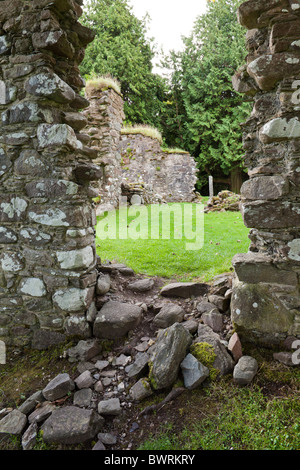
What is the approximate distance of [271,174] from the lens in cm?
239

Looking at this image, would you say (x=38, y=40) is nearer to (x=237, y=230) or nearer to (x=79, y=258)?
(x=79, y=258)

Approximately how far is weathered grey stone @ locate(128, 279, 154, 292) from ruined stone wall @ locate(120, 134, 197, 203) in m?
10.2

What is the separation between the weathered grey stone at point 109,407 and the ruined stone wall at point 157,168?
11.8 m

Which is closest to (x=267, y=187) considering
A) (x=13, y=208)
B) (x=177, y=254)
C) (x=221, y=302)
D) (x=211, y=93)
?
(x=221, y=302)

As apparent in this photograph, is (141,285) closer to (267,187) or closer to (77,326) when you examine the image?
(77,326)

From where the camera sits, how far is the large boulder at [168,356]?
2.20 metres

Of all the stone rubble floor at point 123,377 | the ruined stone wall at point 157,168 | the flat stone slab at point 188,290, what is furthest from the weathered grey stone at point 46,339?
the ruined stone wall at point 157,168

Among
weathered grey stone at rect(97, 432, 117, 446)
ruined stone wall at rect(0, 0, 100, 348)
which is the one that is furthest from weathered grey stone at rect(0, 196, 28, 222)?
weathered grey stone at rect(97, 432, 117, 446)

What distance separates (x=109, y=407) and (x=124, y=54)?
72.3 ft

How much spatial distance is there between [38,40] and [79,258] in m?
2.14

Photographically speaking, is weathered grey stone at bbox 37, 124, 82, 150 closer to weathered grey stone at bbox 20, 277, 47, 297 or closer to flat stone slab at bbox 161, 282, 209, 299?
weathered grey stone at bbox 20, 277, 47, 297

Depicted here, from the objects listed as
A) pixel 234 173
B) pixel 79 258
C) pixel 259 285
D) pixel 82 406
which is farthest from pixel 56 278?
pixel 234 173

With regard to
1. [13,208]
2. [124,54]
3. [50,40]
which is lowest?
[13,208]

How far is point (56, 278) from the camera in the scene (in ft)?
9.02
